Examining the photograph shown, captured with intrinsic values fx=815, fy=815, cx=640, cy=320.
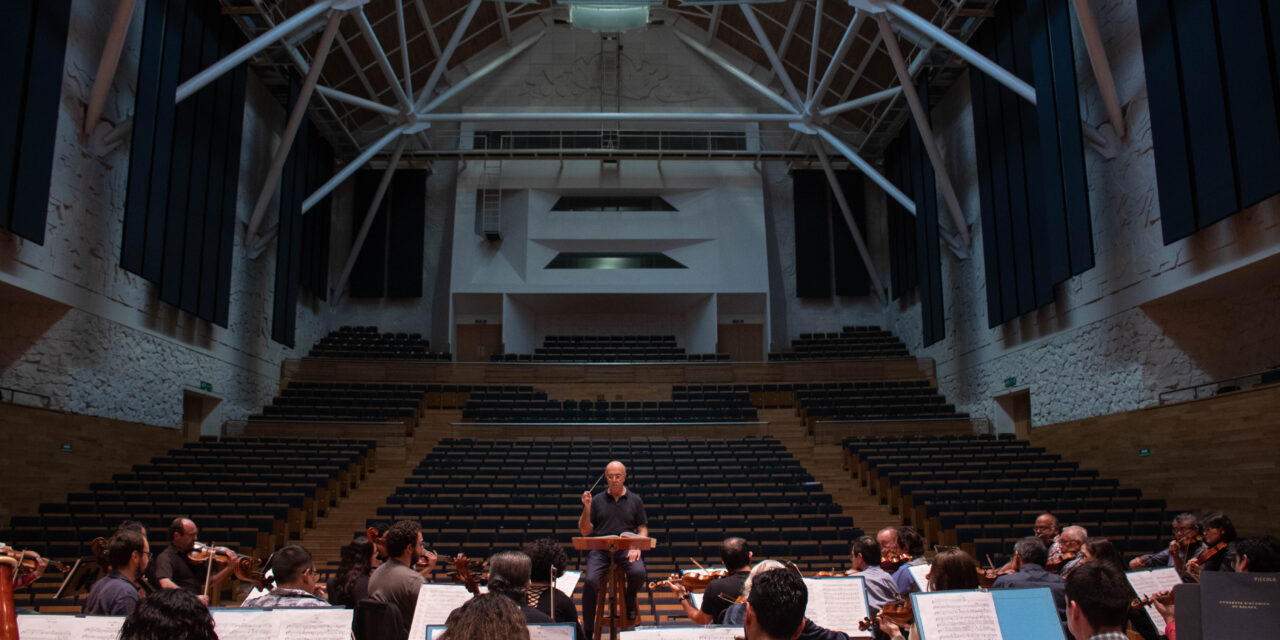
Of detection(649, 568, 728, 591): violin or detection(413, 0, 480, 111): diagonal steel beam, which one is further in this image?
detection(413, 0, 480, 111): diagonal steel beam

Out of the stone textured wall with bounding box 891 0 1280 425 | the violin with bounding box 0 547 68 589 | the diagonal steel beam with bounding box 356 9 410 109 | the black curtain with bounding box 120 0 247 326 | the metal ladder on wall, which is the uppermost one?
the diagonal steel beam with bounding box 356 9 410 109

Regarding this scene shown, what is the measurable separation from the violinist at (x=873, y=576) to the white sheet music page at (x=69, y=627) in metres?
3.64

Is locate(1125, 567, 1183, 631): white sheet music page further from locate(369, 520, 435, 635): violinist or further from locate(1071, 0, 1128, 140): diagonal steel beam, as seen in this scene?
locate(1071, 0, 1128, 140): diagonal steel beam

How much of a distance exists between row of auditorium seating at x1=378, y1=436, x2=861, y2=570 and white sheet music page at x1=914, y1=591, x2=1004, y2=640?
7.24 meters

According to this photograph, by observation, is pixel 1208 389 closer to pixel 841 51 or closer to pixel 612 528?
pixel 841 51

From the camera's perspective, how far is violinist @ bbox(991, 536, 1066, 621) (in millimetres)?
4258

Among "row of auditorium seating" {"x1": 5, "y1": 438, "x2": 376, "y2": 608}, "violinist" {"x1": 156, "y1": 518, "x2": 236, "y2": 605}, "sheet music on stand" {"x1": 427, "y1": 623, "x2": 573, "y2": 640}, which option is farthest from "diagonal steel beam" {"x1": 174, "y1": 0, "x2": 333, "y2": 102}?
"sheet music on stand" {"x1": 427, "y1": 623, "x2": 573, "y2": 640}

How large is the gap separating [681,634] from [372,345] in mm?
22416

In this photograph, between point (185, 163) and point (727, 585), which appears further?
point (185, 163)

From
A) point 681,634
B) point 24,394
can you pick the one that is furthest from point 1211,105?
Answer: point 24,394

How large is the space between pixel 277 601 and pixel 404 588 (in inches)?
26.9

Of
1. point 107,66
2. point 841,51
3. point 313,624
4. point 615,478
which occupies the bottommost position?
point 313,624

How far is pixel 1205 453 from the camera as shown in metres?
11.8

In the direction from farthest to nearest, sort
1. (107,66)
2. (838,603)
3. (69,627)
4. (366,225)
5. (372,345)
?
(366,225), (372,345), (107,66), (838,603), (69,627)
